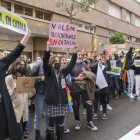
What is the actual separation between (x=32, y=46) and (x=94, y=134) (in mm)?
11605

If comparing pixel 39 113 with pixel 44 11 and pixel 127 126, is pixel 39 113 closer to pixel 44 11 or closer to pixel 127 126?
pixel 127 126

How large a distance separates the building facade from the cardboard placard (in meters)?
9.97

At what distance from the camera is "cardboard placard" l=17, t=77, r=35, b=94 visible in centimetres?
287

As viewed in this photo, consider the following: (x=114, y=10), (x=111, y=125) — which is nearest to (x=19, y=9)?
(x=111, y=125)

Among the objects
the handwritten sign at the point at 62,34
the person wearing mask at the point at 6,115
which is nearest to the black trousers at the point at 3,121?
the person wearing mask at the point at 6,115

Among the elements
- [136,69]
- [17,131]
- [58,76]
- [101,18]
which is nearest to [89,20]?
[101,18]

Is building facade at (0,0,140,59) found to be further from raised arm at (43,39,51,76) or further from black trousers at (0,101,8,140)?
black trousers at (0,101,8,140)

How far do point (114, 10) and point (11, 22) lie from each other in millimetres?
21881

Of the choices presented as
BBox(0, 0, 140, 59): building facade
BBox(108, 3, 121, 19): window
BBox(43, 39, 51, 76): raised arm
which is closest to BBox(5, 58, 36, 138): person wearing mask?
BBox(43, 39, 51, 76): raised arm

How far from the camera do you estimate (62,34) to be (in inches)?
162

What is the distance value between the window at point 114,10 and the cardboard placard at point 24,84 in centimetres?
2120

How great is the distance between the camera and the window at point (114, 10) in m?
22.3

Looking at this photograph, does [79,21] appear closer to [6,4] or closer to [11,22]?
[6,4]

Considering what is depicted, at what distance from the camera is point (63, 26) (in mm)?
4156
